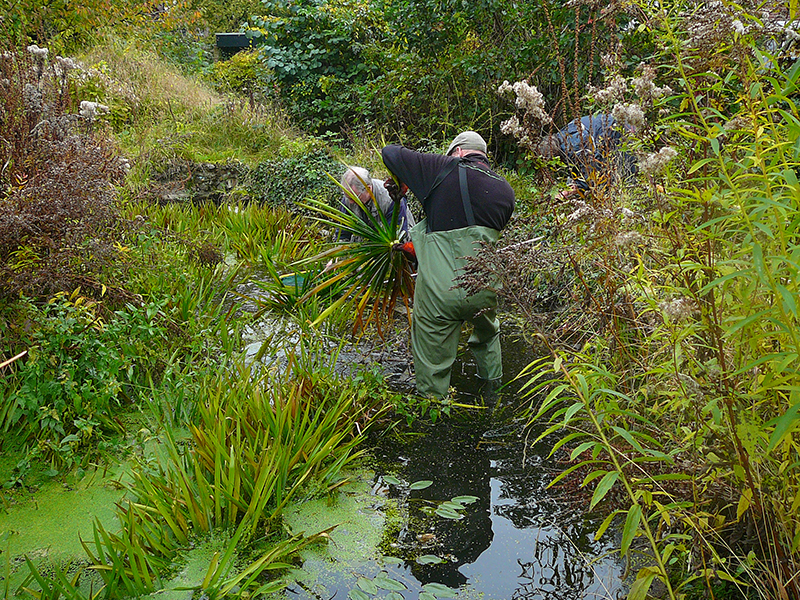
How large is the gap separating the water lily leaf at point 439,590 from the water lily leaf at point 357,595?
0.29 meters

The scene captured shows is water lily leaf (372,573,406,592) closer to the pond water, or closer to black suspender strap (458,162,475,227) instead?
the pond water

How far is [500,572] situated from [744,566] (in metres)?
1.38

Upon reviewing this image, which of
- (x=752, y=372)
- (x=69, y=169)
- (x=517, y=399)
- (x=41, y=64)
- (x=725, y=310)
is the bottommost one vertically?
(x=517, y=399)

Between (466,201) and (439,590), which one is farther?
(466,201)

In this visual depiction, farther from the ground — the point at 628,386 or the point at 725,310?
the point at 725,310

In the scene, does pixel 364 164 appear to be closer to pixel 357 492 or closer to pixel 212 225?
pixel 212 225

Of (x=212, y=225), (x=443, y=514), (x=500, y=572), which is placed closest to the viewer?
(x=500, y=572)

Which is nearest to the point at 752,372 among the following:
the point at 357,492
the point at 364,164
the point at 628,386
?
the point at 628,386

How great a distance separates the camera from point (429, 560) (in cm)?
333

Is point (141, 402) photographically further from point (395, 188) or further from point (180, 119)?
point (180, 119)

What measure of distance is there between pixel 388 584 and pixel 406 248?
2.76 meters

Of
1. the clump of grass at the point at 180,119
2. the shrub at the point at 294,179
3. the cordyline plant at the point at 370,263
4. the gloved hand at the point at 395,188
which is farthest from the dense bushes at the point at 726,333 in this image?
the clump of grass at the point at 180,119

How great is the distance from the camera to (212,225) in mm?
8570

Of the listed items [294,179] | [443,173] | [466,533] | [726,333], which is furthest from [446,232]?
[294,179]
